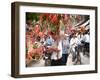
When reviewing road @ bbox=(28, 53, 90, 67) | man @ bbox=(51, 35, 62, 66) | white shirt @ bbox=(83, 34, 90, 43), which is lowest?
road @ bbox=(28, 53, 90, 67)

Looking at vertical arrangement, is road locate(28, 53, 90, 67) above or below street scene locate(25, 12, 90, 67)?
below

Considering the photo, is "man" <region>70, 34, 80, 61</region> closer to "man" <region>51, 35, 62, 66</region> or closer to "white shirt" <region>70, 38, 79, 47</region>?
"white shirt" <region>70, 38, 79, 47</region>

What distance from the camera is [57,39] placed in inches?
83.5

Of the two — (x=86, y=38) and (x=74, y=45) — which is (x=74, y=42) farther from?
(x=86, y=38)

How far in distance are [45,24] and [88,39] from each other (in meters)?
0.43

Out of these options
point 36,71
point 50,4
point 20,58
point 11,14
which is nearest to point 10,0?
point 11,14

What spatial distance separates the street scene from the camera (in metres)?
2.04

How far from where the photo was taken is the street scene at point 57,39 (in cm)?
204

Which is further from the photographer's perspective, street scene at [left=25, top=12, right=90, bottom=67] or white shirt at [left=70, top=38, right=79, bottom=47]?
white shirt at [left=70, top=38, right=79, bottom=47]

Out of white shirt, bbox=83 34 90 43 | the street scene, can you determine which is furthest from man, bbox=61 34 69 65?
white shirt, bbox=83 34 90 43

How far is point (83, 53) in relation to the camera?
224cm

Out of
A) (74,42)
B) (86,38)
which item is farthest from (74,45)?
(86,38)

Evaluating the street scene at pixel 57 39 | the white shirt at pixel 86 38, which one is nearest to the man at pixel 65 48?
the street scene at pixel 57 39

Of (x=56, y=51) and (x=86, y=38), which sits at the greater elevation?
(x=86, y=38)
